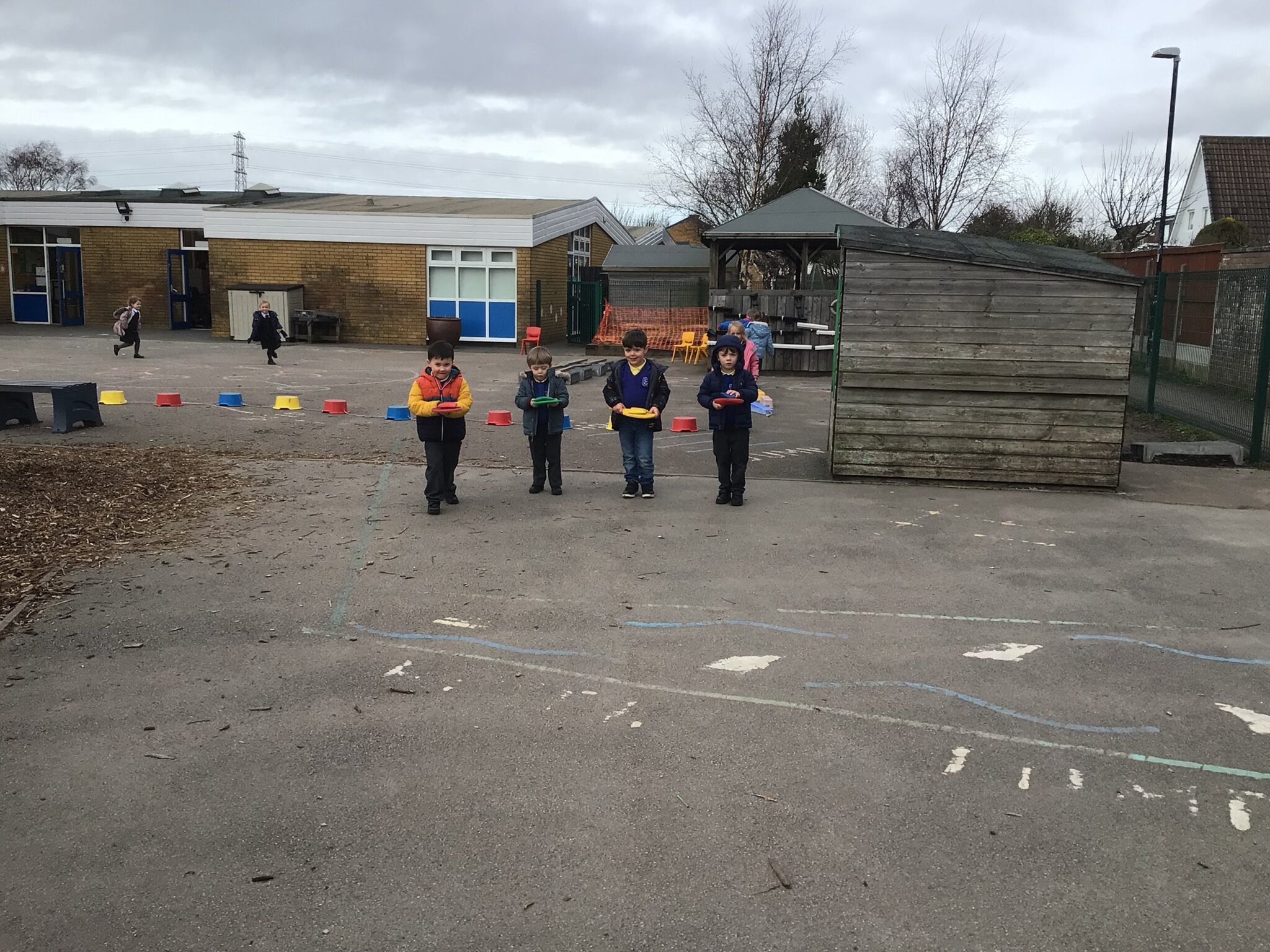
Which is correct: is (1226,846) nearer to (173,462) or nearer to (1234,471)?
(1234,471)

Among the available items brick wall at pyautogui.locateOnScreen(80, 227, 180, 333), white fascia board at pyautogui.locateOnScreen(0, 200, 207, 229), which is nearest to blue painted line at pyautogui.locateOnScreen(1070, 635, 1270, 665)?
white fascia board at pyautogui.locateOnScreen(0, 200, 207, 229)

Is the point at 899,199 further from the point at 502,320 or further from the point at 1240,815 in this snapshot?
the point at 1240,815

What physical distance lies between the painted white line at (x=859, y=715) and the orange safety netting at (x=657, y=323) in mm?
21562

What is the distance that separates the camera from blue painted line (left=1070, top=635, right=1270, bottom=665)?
5.48m

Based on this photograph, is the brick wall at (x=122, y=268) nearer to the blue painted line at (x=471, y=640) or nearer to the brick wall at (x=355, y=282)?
the brick wall at (x=355, y=282)

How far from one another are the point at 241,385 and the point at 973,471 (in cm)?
1259

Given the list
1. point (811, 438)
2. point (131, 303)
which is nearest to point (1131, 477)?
point (811, 438)

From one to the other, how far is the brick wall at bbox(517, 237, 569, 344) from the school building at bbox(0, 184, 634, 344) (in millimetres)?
59

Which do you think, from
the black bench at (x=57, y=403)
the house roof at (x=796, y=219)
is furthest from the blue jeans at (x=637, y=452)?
the house roof at (x=796, y=219)

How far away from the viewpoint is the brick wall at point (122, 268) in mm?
34281

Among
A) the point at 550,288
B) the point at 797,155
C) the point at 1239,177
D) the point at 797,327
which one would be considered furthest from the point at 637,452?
the point at 1239,177

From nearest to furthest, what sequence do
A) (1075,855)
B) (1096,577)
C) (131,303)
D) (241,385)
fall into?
1. (1075,855)
2. (1096,577)
3. (241,385)
4. (131,303)

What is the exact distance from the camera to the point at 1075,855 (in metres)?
3.56

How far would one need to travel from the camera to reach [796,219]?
24.3 metres
